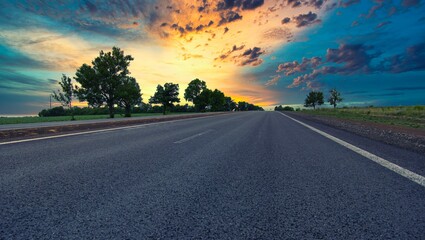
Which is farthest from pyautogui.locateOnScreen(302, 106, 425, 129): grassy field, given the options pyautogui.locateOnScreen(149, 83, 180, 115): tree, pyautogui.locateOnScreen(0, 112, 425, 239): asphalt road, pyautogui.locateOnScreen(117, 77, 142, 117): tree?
pyautogui.locateOnScreen(149, 83, 180, 115): tree

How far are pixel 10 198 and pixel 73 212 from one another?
0.98 m

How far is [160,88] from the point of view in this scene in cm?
A: 7769

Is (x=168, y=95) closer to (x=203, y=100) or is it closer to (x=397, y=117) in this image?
(x=203, y=100)

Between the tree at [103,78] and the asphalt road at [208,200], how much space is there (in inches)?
1524

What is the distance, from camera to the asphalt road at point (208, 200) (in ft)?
5.77

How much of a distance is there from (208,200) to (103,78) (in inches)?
1715

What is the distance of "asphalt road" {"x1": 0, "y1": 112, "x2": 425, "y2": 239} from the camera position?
176 cm

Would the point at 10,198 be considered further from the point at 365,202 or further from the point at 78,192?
the point at 365,202

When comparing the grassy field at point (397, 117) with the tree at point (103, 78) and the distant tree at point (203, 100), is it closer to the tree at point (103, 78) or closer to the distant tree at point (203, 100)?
the tree at point (103, 78)

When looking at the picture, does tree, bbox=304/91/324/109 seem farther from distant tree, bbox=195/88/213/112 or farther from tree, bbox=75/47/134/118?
tree, bbox=75/47/134/118

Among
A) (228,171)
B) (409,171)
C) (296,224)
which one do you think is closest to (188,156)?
(228,171)

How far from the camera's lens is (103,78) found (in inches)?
1585

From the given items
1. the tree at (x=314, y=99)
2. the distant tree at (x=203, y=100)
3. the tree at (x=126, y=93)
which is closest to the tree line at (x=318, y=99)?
the tree at (x=314, y=99)

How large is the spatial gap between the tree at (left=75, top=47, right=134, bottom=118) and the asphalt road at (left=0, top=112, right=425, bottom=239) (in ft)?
127
